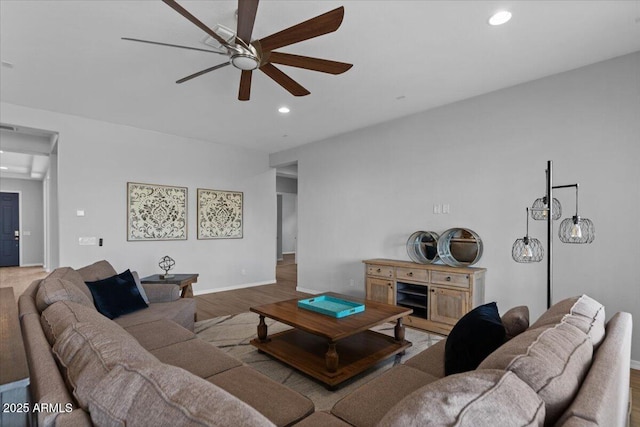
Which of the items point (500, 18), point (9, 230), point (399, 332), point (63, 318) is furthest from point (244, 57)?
point (9, 230)

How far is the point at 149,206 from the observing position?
5234mm

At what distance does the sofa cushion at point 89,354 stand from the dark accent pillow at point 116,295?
1.71 metres

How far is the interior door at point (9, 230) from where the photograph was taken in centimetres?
898

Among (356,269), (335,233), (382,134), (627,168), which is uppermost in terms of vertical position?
(382,134)

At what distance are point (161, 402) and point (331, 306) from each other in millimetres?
2516

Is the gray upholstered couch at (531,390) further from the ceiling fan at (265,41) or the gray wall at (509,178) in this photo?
the gray wall at (509,178)

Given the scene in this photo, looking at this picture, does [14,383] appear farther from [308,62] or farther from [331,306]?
[331,306]

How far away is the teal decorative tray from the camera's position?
2.89m

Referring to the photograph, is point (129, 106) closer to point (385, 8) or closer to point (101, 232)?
point (101, 232)

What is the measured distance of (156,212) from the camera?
5305 mm

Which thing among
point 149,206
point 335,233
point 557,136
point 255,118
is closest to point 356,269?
point 335,233

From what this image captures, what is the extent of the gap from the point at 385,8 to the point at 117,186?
15.3 ft

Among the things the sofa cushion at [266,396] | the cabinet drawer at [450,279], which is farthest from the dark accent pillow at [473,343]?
the cabinet drawer at [450,279]

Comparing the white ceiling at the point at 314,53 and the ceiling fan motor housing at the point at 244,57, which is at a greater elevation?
the white ceiling at the point at 314,53
